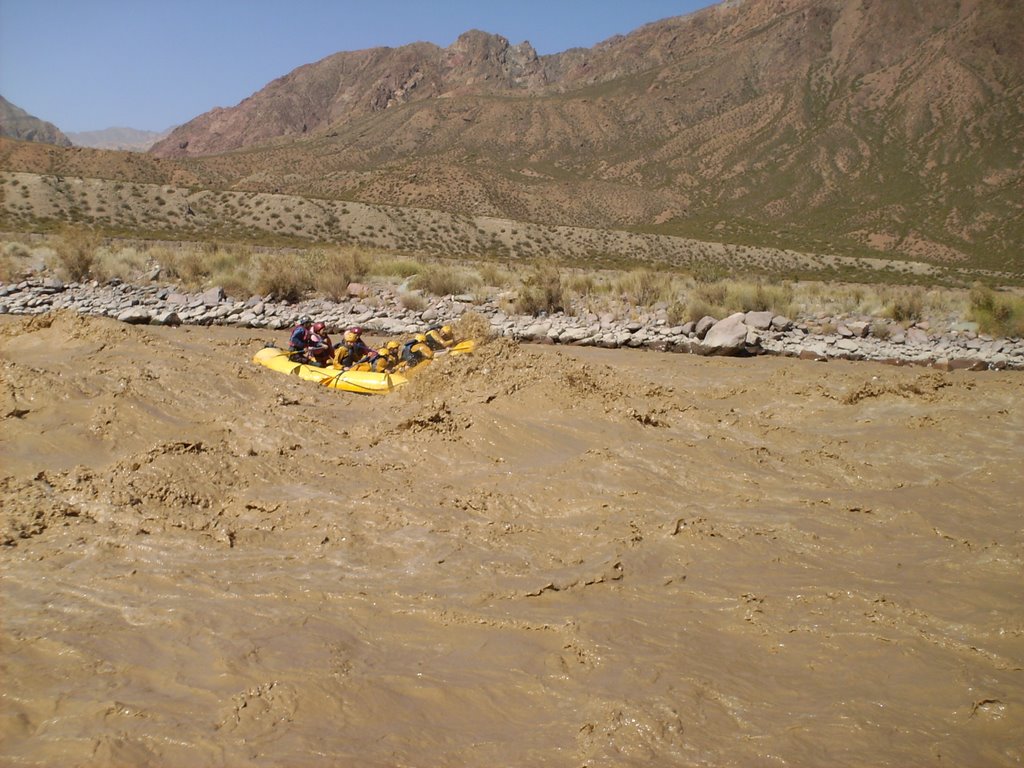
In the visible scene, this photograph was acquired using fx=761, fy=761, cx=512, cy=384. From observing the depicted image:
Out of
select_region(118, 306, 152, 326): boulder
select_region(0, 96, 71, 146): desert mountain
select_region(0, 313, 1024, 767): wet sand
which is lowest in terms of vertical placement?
select_region(0, 313, 1024, 767): wet sand

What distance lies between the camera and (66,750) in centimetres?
311

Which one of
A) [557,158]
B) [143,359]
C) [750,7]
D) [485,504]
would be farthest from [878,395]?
[750,7]

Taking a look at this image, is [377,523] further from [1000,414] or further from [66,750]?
[1000,414]

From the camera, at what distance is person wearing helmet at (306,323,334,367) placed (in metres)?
11.1

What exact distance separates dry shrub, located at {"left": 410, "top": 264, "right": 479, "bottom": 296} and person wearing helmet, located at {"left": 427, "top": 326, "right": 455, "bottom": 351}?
6.98 m

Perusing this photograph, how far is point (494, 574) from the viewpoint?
522cm

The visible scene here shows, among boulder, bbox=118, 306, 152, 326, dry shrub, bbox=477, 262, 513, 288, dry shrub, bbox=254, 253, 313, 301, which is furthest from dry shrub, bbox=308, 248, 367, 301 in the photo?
boulder, bbox=118, 306, 152, 326

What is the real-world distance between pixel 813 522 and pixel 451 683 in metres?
3.70

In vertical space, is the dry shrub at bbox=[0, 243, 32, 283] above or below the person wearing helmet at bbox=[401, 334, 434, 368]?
above

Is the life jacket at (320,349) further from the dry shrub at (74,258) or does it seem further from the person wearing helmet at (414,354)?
the dry shrub at (74,258)

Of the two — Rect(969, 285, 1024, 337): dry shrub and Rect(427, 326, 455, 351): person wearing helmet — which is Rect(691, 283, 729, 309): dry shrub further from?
Rect(427, 326, 455, 351): person wearing helmet

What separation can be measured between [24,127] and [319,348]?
172727 millimetres

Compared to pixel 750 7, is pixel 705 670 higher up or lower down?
lower down

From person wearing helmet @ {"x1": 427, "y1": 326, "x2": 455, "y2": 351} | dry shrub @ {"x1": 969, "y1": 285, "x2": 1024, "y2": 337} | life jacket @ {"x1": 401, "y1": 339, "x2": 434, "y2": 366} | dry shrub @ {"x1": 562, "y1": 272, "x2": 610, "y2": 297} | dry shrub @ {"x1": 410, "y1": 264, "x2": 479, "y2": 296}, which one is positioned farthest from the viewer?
dry shrub @ {"x1": 562, "y1": 272, "x2": 610, "y2": 297}
